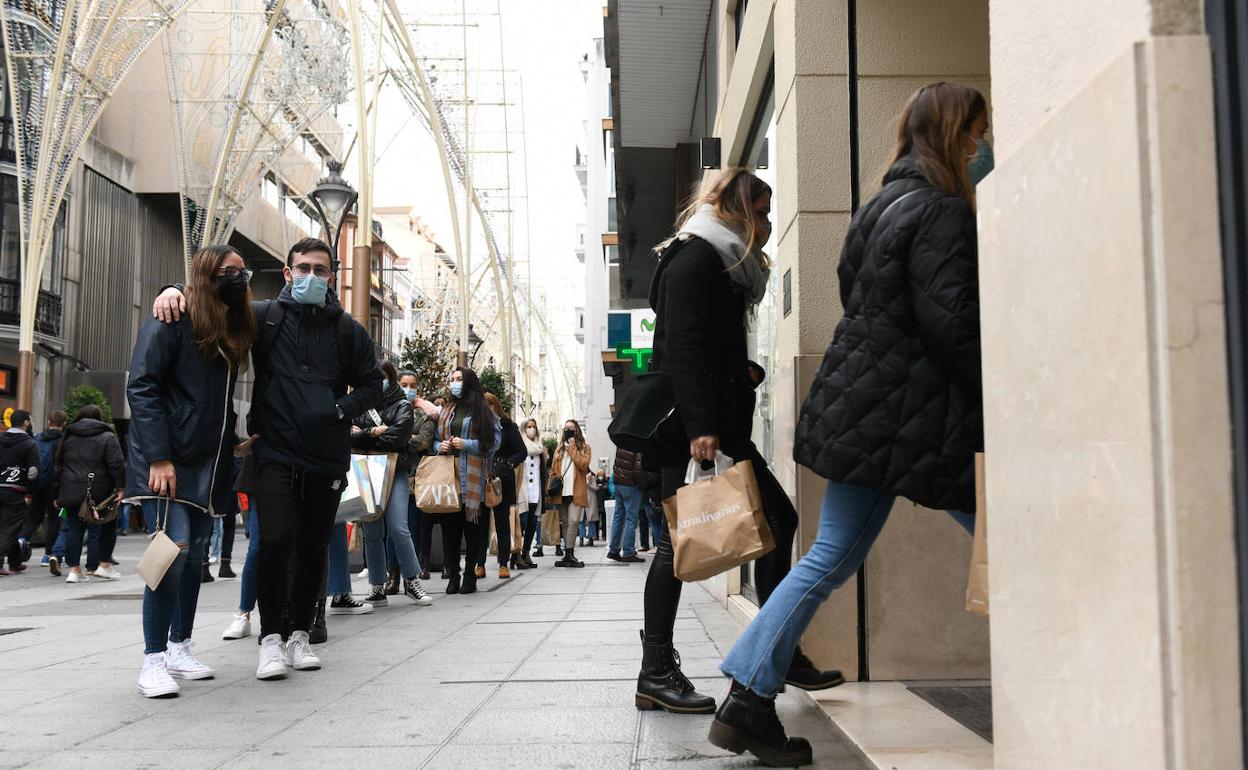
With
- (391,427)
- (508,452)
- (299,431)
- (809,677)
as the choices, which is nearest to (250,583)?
(391,427)

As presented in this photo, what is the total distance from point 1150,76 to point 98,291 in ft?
124

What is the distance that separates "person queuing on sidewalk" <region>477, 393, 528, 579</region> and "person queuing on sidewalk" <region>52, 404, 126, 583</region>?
14.7 feet

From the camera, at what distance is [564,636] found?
Answer: 6801 millimetres

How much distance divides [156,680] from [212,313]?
5.29 feet

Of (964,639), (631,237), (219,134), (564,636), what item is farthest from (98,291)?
(964,639)

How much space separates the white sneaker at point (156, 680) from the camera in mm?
4836

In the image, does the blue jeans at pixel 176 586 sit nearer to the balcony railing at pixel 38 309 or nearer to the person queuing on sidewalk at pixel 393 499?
the person queuing on sidewalk at pixel 393 499

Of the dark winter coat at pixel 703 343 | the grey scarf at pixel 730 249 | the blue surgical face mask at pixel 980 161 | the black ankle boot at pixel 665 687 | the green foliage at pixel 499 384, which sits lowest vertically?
the black ankle boot at pixel 665 687

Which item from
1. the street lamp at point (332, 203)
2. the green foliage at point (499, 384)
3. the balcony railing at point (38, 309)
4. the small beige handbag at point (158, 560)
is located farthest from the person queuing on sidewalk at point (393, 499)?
the balcony railing at point (38, 309)

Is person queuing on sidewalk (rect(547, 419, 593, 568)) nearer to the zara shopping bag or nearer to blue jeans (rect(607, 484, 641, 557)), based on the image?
blue jeans (rect(607, 484, 641, 557))

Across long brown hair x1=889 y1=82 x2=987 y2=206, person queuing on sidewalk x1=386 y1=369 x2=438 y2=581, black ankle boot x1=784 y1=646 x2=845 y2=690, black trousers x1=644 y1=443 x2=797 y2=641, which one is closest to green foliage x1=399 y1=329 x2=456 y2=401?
person queuing on sidewalk x1=386 y1=369 x2=438 y2=581

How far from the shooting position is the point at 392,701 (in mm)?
4648

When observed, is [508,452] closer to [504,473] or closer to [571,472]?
[504,473]

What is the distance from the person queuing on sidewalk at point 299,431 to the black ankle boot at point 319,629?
37.9 inches
